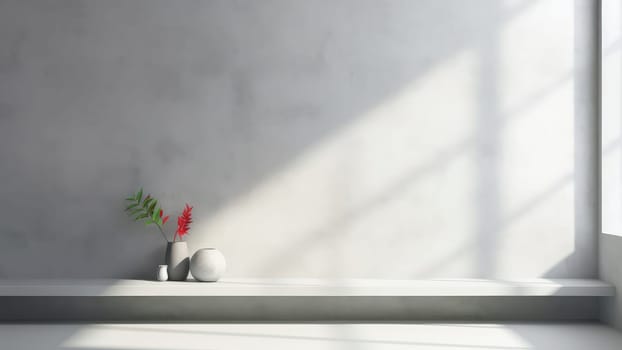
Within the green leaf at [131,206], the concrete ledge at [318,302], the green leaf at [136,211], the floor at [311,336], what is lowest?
the floor at [311,336]

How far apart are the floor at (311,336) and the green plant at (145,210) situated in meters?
0.52

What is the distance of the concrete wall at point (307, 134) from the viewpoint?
337 cm

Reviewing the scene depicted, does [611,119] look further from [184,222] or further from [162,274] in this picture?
[162,274]

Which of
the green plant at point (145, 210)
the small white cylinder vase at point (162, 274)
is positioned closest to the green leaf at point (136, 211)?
the green plant at point (145, 210)

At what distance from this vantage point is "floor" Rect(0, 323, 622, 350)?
9.17 ft

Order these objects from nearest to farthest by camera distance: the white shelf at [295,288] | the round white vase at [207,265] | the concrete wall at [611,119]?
the white shelf at [295,288] → the round white vase at [207,265] → the concrete wall at [611,119]

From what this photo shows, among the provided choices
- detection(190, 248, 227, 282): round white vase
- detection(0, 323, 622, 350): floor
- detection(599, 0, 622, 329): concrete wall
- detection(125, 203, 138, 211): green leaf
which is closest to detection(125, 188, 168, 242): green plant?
detection(125, 203, 138, 211): green leaf

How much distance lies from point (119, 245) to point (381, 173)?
56.1 inches

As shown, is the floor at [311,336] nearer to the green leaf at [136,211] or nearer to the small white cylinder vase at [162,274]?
the small white cylinder vase at [162,274]

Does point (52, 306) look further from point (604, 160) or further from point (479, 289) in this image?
point (604, 160)

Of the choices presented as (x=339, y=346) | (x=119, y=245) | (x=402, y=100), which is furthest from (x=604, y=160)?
(x=119, y=245)

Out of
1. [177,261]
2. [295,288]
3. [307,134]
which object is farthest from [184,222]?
[307,134]

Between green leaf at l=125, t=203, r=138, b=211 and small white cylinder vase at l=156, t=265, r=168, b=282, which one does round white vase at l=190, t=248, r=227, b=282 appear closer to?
small white cylinder vase at l=156, t=265, r=168, b=282

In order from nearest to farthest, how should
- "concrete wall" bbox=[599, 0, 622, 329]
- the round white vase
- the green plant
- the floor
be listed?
the floor, the round white vase, the green plant, "concrete wall" bbox=[599, 0, 622, 329]
